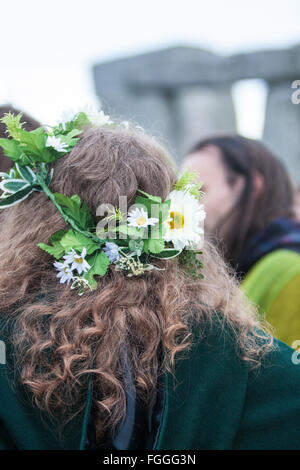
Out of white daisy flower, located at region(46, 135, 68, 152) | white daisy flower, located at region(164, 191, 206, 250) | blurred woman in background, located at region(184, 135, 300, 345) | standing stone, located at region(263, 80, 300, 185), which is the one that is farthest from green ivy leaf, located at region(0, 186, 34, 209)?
standing stone, located at region(263, 80, 300, 185)

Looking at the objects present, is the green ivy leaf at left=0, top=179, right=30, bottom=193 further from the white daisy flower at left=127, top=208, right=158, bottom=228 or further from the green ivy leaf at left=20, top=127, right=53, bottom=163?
the white daisy flower at left=127, top=208, right=158, bottom=228

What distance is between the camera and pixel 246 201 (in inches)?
94.0

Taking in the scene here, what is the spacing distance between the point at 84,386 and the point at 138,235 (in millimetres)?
→ 351

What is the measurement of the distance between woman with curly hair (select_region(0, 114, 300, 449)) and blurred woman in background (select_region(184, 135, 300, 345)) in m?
0.99

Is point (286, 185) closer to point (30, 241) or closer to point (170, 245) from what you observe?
point (170, 245)

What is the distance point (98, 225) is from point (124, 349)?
28 cm

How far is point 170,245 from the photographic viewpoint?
3.84 ft

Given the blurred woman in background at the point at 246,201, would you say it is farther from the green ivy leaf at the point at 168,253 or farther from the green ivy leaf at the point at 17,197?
the green ivy leaf at the point at 17,197

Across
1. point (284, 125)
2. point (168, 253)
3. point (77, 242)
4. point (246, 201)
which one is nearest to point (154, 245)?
point (168, 253)

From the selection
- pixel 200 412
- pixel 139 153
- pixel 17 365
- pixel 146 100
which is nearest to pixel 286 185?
pixel 139 153

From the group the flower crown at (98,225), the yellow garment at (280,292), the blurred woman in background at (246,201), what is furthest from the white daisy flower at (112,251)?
the blurred woman in background at (246,201)

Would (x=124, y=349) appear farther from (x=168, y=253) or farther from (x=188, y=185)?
(x=188, y=185)

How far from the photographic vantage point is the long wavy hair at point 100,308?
105cm

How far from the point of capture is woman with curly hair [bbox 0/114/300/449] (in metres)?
1.04
